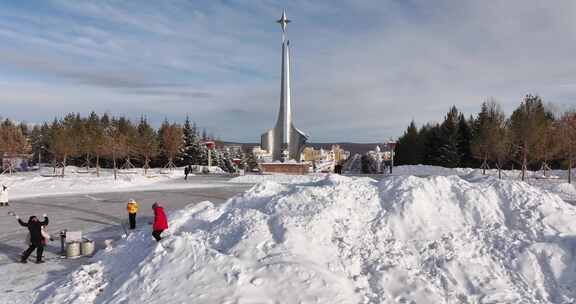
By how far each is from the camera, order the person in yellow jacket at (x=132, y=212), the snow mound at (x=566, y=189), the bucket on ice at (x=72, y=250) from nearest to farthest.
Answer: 1. the bucket on ice at (x=72, y=250)
2. the person in yellow jacket at (x=132, y=212)
3. the snow mound at (x=566, y=189)

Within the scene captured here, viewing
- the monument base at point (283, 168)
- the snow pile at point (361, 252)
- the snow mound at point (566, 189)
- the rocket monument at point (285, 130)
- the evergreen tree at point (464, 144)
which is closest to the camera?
the snow pile at point (361, 252)

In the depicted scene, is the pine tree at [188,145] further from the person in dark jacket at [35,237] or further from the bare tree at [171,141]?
the person in dark jacket at [35,237]

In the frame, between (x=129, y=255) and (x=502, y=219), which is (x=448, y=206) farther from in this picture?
(x=129, y=255)

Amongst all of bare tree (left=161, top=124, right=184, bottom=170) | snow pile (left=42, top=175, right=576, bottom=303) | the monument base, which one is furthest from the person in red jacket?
bare tree (left=161, top=124, right=184, bottom=170)

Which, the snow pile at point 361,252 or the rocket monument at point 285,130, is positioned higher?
the rocket monument at point 285,130

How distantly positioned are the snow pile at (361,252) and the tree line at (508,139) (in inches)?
920

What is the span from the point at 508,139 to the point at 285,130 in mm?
21501

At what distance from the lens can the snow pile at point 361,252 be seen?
753 cm

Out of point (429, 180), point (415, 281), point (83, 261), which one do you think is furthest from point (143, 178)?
point (415, 281)

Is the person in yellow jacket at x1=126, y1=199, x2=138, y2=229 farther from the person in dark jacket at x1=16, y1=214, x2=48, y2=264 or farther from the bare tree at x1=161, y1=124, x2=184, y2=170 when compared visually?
the bare tree at x1=161, y1=124, x2=184, y2=170

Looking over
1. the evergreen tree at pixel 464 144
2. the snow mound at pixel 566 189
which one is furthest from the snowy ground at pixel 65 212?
the evergreen tree at pixel 464 144

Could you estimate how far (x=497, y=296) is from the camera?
7.69 m

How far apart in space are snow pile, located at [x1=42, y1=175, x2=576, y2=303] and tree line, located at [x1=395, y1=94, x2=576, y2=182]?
76.6 feet

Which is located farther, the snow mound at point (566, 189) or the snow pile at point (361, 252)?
the snow mound at point (566, 189)
